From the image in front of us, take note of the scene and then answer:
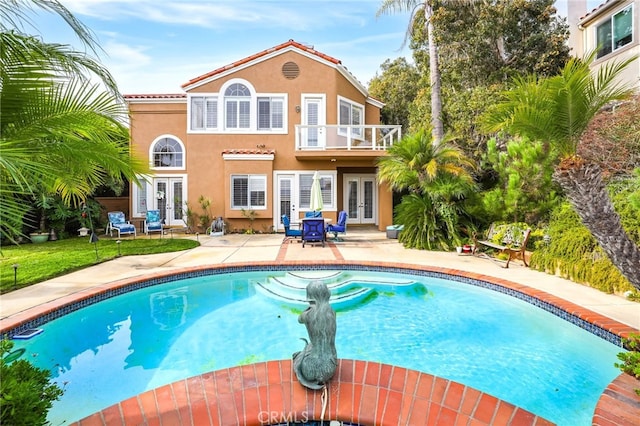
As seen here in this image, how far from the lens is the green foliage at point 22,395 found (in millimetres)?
2137

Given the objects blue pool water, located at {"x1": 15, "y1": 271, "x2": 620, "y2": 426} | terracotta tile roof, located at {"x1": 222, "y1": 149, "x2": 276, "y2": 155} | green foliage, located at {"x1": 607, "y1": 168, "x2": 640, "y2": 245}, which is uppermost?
terracotta tile roof, located at {"x1": 222, "y1": 149, "x2": 276, "y2": 155}

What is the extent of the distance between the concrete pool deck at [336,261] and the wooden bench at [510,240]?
37 centimetres

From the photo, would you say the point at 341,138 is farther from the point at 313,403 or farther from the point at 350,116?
the point at 313,403

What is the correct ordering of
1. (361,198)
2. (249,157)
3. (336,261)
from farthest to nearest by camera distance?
1. (361,198)
2. (249,157)
3. (336,261)

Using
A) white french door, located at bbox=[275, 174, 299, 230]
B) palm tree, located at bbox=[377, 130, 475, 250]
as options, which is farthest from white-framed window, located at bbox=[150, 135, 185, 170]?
palm tree, located at bbox=[377, 130, 475, 250]

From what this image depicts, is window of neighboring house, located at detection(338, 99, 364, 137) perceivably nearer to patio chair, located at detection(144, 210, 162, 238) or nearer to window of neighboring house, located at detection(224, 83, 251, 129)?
window of neighboring house, located at detection(224, 83, 251, 129)

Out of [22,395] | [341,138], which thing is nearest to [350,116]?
[341,138]

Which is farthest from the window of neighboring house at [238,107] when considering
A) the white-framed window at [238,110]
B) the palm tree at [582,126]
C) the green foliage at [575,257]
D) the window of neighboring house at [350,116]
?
the palm tree at [582,126]

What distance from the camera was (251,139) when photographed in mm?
17578

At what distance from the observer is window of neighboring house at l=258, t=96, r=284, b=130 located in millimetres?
17656

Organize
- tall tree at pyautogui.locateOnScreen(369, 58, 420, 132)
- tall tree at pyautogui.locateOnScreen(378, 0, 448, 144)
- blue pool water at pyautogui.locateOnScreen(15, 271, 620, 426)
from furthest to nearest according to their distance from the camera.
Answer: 1. tall tree at pyautogui.locateOnScreen(369, 58, 420, 132)
2. tall tree at pyautogui.locateOnScreen(378, 0, 448, 144)
3. blue pool water at pyautogui.locateOnScreen(15, 271, 620, 426)

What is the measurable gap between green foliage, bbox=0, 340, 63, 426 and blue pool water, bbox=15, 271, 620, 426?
50.5 inches

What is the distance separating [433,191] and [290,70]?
33.3 ft

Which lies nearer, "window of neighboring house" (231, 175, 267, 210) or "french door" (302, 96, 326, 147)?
"window of neighboring house" (231, 175, 267, 210)
